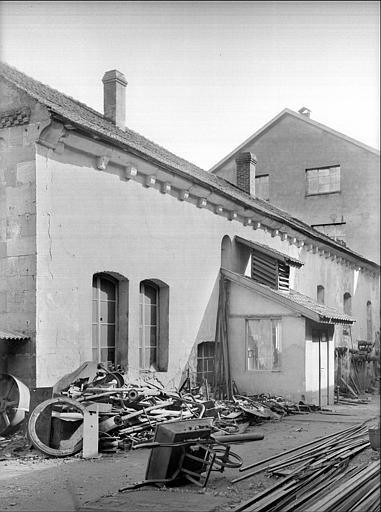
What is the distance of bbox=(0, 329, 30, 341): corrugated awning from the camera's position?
40.1 feet

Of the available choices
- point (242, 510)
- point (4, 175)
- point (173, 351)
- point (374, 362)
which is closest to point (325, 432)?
point (173, 351)

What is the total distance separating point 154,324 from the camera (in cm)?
1722

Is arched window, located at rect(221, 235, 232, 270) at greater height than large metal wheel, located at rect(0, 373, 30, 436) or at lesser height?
greater

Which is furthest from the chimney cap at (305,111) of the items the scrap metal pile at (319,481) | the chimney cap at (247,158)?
the scrap metal pile at (319,481)

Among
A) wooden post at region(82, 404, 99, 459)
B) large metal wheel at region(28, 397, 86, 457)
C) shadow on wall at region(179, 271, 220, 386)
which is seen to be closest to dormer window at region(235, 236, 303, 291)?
shadow on wall at region(179, 271, 220, 386)

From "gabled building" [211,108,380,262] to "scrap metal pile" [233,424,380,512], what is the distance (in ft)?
73.6

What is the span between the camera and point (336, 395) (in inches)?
936

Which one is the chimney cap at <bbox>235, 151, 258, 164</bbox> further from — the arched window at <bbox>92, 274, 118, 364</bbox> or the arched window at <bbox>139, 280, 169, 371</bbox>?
the arched window at <bbox>92, 274, 118, 364</bbox>

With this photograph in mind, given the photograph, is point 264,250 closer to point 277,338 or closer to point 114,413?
point 277,338

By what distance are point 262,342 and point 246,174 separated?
9.78 metres

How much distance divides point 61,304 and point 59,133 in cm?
321

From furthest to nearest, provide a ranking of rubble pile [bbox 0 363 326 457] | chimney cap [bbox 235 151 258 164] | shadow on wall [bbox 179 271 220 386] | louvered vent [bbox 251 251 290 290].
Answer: chimney cap [bbox 235 151 258 164], louvered vent [bbox 251 251 290 290], shadow on wall [bbox 179 271 220 386], rubble pile [bbox 0 363 326 457]

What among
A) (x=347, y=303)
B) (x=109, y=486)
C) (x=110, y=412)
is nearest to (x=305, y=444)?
(x=110, y=412)

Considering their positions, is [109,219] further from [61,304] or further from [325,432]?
[325,432]
